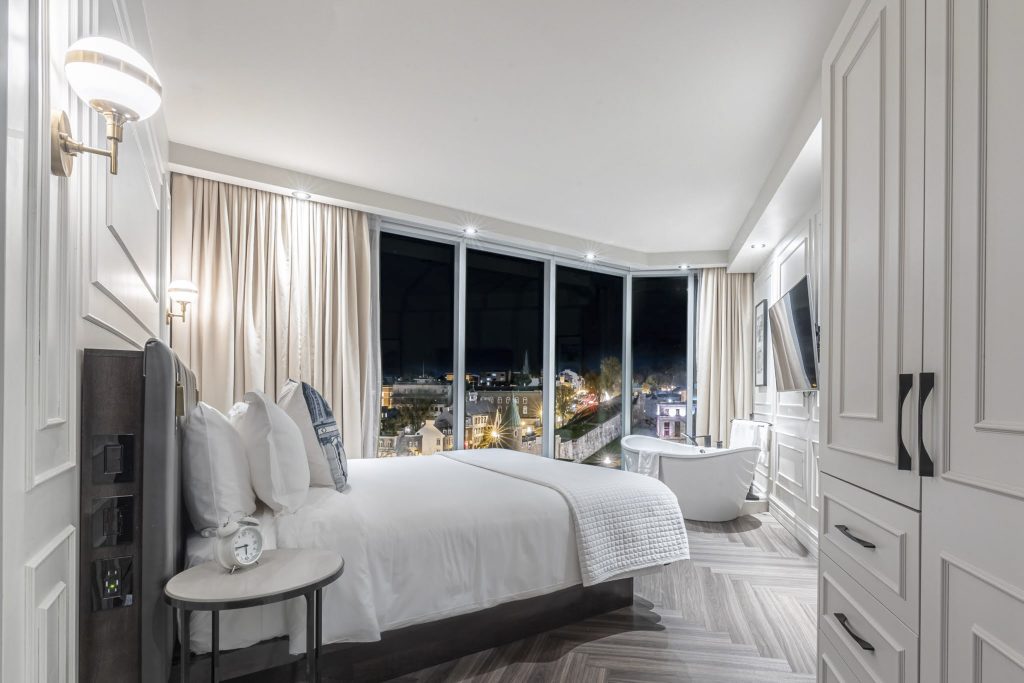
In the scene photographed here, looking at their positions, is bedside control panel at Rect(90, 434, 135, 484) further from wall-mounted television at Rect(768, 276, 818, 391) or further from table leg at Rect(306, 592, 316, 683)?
wall-mounted television at Rect(768, 276, 818, 391)

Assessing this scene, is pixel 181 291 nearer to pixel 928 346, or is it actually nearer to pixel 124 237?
pixel 124 237

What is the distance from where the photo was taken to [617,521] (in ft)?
8.87

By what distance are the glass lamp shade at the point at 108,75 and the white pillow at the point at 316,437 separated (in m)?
1.41

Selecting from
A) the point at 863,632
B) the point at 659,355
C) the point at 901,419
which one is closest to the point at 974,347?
the point at 901,419

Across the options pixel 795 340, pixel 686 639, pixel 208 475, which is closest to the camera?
pixel 208 475

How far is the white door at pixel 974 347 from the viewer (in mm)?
937

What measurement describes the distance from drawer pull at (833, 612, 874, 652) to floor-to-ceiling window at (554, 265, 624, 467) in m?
4.92

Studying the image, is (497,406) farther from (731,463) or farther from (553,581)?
(553,581)

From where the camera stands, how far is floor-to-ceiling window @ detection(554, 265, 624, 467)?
260 inches

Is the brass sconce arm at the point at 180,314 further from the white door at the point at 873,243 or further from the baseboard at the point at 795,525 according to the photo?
the baseboard at the point at 795,525

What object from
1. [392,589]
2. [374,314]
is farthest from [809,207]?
[392,589]

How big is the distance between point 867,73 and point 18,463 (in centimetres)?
196

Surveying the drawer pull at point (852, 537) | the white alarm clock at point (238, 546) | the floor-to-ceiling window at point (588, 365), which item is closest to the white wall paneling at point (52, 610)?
the white alarm clock at point (238, 546)

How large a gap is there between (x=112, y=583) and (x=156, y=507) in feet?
0.64
